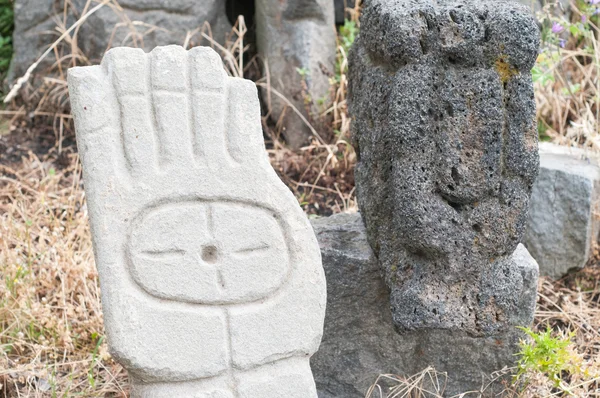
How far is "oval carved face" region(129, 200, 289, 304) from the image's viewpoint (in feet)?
6.50

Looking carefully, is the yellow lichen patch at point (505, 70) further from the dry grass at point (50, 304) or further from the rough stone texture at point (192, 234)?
the dry grass at point (50, 304)

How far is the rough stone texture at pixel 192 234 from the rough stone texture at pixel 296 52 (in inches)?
84.9

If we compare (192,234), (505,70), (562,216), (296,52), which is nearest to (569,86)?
(562,216)

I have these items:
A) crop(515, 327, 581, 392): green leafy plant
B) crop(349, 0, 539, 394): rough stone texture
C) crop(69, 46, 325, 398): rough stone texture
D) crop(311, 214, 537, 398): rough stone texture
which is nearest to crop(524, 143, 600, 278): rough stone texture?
crop(311, 214, 537, 398): rough stone texture

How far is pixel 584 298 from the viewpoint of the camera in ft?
11.5

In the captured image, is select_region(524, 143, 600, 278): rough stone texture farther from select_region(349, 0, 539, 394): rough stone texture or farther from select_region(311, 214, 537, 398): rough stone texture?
select_region(349, 0, 539, 394): rough stone texture

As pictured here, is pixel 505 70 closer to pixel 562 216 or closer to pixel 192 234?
pixel 192 234

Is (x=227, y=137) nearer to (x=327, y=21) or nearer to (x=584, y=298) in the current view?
(x=584, y=298)

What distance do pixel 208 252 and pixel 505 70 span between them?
0.93m

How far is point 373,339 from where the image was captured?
2.62 metres

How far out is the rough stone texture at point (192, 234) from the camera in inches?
77.2

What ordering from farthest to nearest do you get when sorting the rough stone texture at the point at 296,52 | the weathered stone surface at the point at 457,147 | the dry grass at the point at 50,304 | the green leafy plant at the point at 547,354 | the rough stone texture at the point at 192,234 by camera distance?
1. the rough stone texture at the point at 296,52
2. the dry grass at the point at 50,304
3. the green leafy plant at the point at 547,354
4. the weathered stone surface at the point at 457,147
5. the rough stone texture at the point at 192,234

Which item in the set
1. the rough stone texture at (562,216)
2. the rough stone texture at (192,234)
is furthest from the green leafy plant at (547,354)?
the rough stone texture at (562,216)

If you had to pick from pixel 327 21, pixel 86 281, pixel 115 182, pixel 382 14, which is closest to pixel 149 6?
pixel 327 21
